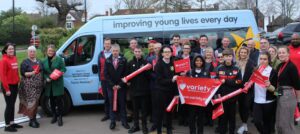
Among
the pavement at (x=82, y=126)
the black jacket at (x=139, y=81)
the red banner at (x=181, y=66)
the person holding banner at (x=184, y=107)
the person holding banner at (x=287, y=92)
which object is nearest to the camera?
the person holding banner at (x=287, y=92)

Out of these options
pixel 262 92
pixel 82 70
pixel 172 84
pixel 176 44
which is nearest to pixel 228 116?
pixel 262 92

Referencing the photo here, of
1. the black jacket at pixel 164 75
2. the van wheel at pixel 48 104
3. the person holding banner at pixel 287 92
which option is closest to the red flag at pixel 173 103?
the black jacket at pixel 164 75

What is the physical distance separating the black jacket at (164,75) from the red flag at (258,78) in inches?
57.0

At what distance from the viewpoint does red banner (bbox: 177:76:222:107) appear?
6.41 metres

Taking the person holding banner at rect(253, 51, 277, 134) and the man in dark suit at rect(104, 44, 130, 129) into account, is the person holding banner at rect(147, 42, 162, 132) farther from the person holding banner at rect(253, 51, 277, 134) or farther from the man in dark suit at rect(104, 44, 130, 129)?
the person holding banner at rect(253, 51, 277, 134)

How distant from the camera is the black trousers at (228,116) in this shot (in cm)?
650

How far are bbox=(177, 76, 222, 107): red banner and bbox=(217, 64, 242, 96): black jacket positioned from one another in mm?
151

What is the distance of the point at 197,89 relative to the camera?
652cm

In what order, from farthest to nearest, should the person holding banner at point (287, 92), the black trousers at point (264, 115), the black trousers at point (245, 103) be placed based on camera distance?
1. the black trousers at point (245, 103)
2. the black trousers at point (264, 115)
3. the person holding banner at point (287, 92)

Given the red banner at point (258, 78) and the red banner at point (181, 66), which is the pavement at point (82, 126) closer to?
the red banner at point (181, 66)

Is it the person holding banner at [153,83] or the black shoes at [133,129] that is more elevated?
the person holding banner at [153,83]

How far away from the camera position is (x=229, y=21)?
28.1 ft

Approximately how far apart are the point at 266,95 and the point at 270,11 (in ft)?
123

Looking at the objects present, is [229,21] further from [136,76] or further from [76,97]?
[76,97]
